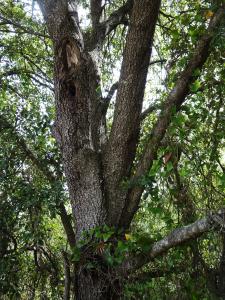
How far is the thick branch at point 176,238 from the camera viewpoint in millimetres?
2584

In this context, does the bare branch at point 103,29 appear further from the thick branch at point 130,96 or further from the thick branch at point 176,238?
the thick branch at point 176,238

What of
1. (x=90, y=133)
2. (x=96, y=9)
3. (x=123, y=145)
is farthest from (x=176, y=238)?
(x=96, y=9)

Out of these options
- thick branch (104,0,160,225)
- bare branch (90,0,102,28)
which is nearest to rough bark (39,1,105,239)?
thick branch (104,0,160,225)

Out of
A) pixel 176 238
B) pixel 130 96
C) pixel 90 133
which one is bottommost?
pixel 176 238

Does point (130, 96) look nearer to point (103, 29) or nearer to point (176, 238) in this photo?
point (176, 238)

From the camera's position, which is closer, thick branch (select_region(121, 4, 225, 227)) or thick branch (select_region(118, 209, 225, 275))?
thick branch (select_region(118, 209, 225, 275))

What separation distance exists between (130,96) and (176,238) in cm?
147

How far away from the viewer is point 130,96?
144 inches

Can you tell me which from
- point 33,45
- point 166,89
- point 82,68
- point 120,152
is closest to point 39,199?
point 120,152

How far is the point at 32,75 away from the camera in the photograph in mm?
6270

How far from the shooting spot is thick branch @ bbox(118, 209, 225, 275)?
2.58 metres

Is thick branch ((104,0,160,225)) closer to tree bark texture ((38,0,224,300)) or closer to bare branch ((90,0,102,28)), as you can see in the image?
tree bark texture ((38,0,224,300))

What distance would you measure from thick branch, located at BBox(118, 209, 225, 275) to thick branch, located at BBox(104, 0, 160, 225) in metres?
0.68

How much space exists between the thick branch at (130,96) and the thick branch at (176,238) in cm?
68
